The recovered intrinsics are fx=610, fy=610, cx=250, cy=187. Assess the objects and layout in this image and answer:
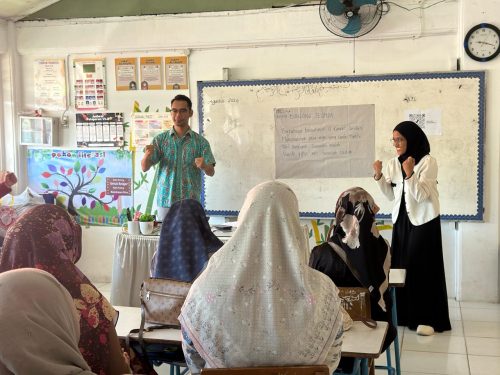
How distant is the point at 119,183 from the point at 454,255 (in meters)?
3.14

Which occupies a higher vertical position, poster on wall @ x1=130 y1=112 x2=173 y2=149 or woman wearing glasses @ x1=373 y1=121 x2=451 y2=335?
poster on wall @ x1=130 y1=112 x2=173 y2=149

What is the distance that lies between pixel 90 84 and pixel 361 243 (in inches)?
159

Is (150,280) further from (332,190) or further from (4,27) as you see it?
(4,27)

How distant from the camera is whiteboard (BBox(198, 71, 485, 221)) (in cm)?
498

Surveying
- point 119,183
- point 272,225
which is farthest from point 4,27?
point 272,225

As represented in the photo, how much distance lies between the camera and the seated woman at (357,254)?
2611 millimetres

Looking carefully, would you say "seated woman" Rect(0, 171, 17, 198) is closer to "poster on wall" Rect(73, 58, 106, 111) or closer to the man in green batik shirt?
the man in green batik shirt

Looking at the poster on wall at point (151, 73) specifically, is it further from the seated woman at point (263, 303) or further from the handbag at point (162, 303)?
the seated woman at point (263, 303)

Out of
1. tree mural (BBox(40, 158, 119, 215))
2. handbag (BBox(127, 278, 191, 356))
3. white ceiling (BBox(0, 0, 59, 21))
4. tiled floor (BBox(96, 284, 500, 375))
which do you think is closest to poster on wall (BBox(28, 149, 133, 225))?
tree mural (BBox(40, 158, 119, 215))

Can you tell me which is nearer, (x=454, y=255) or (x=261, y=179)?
(x=454, y=255)

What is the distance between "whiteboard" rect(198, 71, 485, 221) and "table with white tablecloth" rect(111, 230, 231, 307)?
150 centimetres

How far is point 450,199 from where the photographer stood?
5.05 metres

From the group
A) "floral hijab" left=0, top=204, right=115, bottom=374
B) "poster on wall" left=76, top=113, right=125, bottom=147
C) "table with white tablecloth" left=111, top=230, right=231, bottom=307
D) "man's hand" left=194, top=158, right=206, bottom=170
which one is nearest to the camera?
"floral hijab" left=0, top=204, right=115, bottom=374

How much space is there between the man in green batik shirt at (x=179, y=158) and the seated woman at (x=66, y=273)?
2.66 meters
